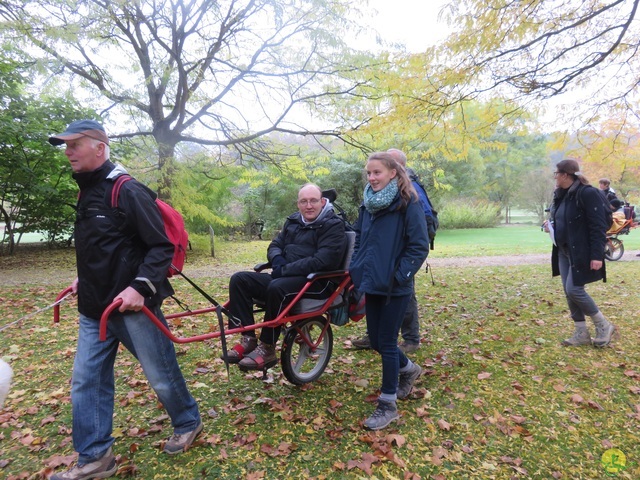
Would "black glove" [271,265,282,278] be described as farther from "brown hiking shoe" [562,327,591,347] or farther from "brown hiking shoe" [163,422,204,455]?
"brown hiking shoe" [562,327,591,347]

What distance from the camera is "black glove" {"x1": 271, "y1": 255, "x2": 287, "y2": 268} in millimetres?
3630

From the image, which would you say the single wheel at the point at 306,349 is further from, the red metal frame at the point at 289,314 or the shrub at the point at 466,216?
the shrub at the point at 466,216

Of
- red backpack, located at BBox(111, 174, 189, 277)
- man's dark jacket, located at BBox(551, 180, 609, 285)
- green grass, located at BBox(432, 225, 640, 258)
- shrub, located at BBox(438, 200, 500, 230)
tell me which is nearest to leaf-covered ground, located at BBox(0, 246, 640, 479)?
man's dark jacket, located at BBox(551, 180, 609, 285)

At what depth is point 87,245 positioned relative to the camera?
7.47 ft

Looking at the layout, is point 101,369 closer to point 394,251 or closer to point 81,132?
point 81,132

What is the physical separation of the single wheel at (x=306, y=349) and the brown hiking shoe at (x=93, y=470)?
4.40 ft

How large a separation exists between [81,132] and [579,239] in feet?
14.4

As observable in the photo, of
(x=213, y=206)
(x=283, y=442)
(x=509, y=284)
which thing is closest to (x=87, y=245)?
(x=283, y=442)

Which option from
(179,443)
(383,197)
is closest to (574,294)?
(383,197)

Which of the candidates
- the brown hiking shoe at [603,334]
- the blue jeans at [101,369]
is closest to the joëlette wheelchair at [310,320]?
the blue jeans at [101,369]

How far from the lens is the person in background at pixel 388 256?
9.23 feet

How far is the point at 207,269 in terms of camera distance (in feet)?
36.4

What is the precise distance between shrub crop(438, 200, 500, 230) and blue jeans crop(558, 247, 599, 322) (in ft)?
88.9

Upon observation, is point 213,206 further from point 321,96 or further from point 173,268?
point 173,268
